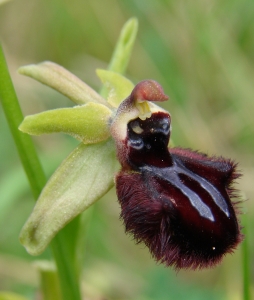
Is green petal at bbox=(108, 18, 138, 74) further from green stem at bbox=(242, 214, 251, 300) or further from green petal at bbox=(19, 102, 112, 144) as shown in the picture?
green stem at bbox=(242, 214, 251, 300)

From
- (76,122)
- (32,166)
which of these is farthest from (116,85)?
(32,166)

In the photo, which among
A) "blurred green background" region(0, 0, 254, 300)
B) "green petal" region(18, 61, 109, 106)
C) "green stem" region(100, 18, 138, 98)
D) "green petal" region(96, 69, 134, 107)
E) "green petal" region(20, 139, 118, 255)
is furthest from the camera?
"blurred green background" region(0, 0, 254, 300)

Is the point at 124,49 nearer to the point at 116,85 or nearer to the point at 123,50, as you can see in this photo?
the point at 123,50

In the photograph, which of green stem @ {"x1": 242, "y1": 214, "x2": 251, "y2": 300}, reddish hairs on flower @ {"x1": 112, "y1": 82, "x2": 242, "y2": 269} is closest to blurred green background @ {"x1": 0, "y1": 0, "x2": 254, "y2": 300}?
green stem @ {"x1": 242, "y1": 214, "x2": 251, "y2": 300}

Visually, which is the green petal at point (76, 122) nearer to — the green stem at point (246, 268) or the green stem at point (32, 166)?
the green stem at point (32, 166)

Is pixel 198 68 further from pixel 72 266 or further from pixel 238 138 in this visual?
pixel 72 266
